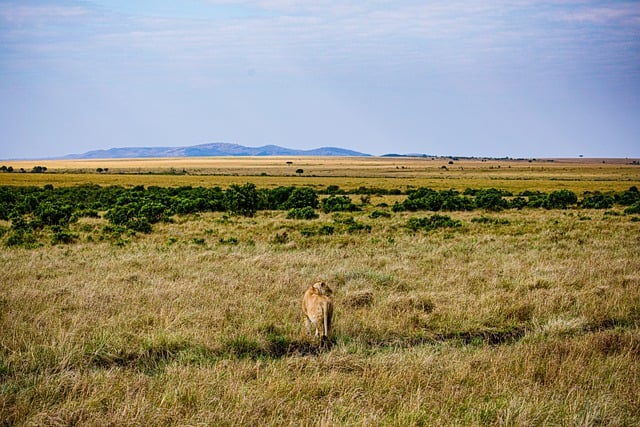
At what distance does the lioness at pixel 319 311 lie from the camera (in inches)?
292

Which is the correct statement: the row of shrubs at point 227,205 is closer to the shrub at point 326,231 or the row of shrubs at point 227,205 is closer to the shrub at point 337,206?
the shrub at point 337,206

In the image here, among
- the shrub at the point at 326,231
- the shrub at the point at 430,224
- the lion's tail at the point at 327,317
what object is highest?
the lion's tail at the point at 327,317

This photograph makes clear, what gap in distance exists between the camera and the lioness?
7.43 meters

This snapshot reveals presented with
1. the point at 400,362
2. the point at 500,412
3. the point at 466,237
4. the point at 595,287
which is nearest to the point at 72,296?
the point at 400,362

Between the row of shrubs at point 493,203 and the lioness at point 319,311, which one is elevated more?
the lioness at point 319,311

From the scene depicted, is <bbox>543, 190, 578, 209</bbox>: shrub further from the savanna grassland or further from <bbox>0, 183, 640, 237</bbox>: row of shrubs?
the savanna grassland

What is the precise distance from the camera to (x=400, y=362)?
20.8 ft

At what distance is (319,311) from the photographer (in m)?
7.47

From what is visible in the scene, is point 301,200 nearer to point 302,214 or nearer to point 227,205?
point 227,205

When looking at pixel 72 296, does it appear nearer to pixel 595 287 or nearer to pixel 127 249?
pixel 127 249

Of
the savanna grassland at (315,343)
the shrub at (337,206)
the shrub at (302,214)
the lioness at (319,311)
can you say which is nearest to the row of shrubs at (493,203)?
the shrub at (337,206)

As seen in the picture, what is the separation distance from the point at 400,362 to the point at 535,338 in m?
2.68

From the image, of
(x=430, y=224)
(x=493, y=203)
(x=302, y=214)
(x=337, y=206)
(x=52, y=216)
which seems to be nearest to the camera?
(x=52, y=216)

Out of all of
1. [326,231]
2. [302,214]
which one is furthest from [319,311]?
[302,214]
